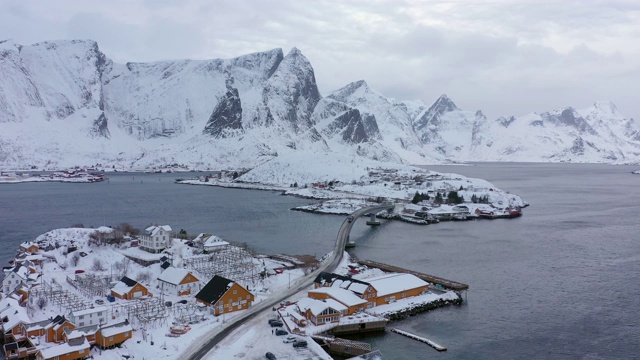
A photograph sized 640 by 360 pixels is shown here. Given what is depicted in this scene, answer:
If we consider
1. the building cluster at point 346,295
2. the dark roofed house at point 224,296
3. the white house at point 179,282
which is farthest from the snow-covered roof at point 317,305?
the white house at point 179,282

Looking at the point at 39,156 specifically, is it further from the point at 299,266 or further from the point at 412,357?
the point at 412,357

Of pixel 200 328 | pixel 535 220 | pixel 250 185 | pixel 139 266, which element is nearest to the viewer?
pixel 200 328

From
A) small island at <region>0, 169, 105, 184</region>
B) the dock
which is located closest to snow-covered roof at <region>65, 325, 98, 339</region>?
the dock

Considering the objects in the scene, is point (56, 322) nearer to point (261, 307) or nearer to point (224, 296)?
point (224, 296)

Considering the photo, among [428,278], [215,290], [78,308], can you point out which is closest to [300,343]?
[215,290]

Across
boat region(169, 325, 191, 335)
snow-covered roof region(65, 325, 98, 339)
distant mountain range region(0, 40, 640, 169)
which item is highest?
distant mountain range region(0, 40, 640, 169)

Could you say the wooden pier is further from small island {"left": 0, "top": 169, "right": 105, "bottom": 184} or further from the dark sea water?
small island {"left": 0, "top": 169, "right": 105, "bottom": 184}

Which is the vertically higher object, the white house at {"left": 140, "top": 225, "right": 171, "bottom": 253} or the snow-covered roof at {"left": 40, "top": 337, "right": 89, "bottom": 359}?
the white house at {"left": 140, "top": 225, "right": 171, "bottom": 253}

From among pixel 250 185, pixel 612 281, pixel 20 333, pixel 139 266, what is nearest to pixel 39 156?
pixel 250 185
